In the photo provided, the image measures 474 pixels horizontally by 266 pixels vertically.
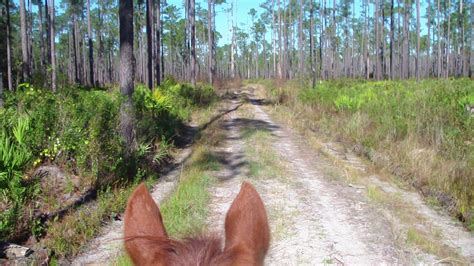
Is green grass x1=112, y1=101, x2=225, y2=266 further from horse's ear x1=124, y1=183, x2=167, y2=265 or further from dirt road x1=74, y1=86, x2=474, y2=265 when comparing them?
horse's ear x1=124, y1=183, x2=167, y2=265

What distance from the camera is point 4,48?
31.6 meters

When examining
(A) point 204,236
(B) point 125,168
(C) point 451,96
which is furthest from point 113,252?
(C) point 451,96

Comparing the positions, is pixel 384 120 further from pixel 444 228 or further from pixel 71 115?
pixel 71 115

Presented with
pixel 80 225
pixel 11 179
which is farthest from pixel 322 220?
pixel 11 179

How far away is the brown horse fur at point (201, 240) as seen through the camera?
1106 millimetres

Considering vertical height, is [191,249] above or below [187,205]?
above

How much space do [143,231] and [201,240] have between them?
0.75 ft

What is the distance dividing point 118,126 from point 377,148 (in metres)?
6.15

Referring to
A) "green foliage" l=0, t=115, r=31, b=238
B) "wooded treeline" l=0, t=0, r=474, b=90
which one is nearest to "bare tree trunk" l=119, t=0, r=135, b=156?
"green foliage" l=0, t=115, r=31, b=238

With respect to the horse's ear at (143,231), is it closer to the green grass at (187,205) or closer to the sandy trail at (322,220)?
the sandy trail at (322,220)

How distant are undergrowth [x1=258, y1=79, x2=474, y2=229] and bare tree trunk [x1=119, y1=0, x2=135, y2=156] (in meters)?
5.38

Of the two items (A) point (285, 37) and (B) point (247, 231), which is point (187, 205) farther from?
(A) point (285, 37)

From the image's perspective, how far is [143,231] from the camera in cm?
129

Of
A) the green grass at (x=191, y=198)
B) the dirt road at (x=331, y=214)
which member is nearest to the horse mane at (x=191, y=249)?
the dirt road at (x=331, y=214)
